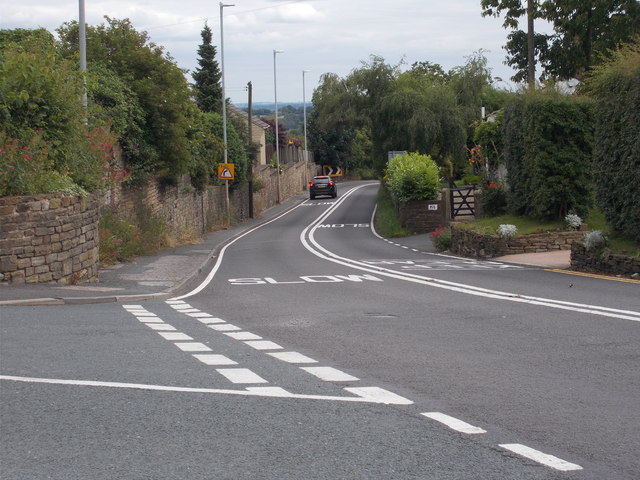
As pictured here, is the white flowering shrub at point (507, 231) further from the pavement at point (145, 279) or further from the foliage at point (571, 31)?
the foliage at point (571, 31)

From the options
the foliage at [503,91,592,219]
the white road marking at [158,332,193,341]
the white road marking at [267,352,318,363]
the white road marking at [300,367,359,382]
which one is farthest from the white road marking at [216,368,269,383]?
the foliage at [503,91,592,219]

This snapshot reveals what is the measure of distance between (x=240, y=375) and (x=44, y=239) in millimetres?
9886

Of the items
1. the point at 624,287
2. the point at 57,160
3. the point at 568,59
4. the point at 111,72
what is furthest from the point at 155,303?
the point at 568,59

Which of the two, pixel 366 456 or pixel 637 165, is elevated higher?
Answer: pixel 637 165

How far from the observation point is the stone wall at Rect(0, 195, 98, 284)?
→ 634 inches

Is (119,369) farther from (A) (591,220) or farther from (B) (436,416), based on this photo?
(A) (591,220)

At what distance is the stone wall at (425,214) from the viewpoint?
45312 mm

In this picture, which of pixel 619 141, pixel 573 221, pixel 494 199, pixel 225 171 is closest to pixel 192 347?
pixel 619 141

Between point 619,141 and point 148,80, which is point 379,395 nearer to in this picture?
point 619,141

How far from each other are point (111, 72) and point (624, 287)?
21620 millimetres

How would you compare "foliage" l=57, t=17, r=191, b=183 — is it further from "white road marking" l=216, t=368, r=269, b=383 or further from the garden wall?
"white road marking" l=216, t=368, r=269, b=383

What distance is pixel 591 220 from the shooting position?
2923 centimetres

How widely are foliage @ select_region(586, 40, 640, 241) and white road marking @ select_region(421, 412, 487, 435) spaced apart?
47.0 feet

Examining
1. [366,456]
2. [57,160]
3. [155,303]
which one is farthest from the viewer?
[57,160]
